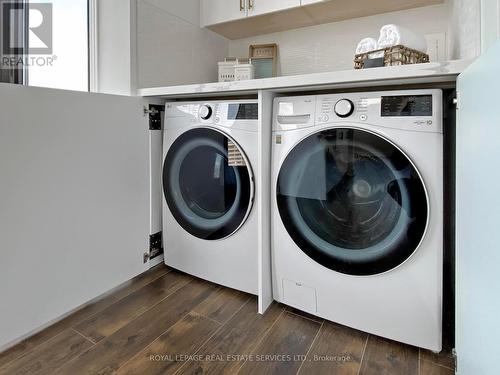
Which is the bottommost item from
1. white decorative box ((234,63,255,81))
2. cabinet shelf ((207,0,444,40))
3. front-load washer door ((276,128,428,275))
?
front-load washer door ((276,128,428,275))

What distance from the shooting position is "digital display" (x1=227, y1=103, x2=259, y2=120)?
141cm

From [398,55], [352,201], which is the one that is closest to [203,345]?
[352,201]

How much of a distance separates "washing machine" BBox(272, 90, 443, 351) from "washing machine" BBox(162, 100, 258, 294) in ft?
0.48

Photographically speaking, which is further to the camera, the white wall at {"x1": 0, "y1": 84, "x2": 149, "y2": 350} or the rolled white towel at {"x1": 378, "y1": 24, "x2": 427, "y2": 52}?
the rolled white towel at {"x1": 378, "y1": 24, "x2": 427, "y2": 52}

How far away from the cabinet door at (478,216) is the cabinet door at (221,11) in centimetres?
150

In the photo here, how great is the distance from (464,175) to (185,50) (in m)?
1.75

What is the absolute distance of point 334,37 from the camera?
2002 millimetres

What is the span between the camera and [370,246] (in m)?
1.16

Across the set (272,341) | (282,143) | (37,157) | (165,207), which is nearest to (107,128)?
(37,157)

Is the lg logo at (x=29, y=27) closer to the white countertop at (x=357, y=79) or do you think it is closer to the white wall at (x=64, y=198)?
the white wall at (x=64, y=198)

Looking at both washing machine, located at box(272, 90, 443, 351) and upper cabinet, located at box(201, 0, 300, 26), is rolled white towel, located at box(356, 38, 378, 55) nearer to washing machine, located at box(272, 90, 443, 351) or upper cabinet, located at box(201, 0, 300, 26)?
washing machine, located at box(272, 90, 443, 351)

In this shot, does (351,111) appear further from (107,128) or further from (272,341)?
(107,128)

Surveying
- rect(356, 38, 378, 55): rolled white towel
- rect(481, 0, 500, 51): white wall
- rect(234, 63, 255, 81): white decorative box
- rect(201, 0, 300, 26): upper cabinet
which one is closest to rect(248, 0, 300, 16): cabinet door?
rect(201, 0, 300, 26): upper cabinet
